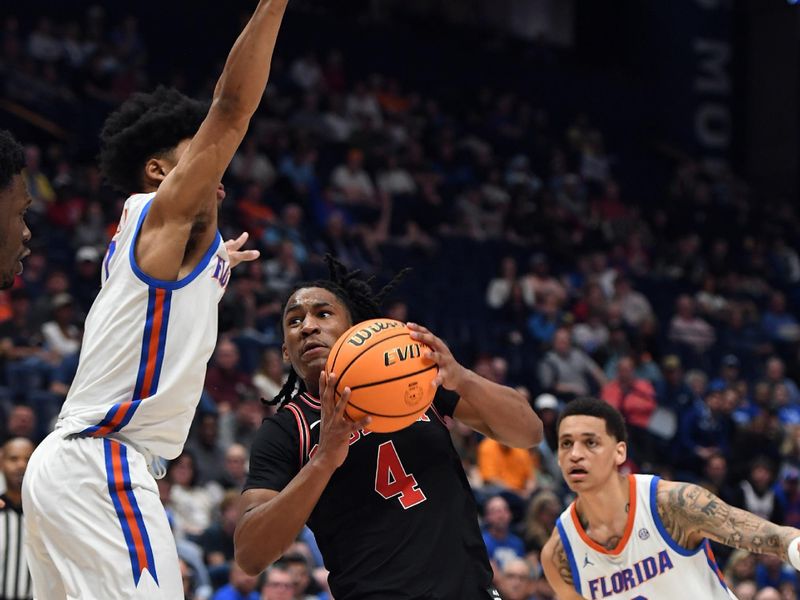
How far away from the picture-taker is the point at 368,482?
12.7 feet

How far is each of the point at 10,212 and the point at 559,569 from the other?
2.96 metres

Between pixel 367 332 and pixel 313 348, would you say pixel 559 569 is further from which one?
pixel 367 332

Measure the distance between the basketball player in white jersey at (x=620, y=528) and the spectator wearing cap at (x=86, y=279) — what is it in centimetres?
626

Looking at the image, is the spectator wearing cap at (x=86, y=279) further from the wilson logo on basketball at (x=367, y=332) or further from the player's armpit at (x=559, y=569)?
the wilson logo on basketball at (x=367, y=332)

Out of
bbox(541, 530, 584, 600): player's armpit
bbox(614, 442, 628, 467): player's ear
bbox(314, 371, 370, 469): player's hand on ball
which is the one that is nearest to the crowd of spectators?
bbox(541, 530, 584, 600): player's armpit

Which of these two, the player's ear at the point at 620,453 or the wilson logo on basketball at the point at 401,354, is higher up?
the wilson logo on basketball at the point at 401,354

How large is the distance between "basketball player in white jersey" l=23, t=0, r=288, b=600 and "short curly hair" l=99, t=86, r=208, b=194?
11.5 inches

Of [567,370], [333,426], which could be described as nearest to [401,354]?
[333,426]

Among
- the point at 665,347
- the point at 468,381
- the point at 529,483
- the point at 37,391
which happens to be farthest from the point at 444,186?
the point at 468,381

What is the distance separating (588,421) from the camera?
5.07m

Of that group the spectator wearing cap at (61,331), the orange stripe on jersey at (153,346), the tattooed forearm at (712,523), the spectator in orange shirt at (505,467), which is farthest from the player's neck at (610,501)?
the spectator wearing cap at (61,331)

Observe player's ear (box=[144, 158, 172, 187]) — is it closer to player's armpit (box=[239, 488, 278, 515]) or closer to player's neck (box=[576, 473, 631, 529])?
player's armpit (box=[239, 488, 278, 515])

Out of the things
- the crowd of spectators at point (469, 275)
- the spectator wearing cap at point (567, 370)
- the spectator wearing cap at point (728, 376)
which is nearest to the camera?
the crowd of spectators at point (469, 275)

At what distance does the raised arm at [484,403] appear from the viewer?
3.74 metres
